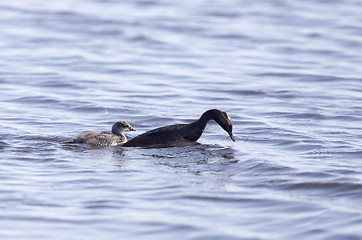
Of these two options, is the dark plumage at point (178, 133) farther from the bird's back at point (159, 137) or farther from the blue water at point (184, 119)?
the blue water at point (184, 119)

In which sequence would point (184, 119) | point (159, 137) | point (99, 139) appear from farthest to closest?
point (184, 119)
point (99, 139)
point (159, 137)

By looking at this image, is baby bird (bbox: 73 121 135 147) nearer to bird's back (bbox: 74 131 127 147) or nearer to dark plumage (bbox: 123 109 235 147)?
bird's back (bbox: 74 131 127 147)

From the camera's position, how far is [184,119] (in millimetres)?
13781

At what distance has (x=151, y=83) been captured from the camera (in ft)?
56.9

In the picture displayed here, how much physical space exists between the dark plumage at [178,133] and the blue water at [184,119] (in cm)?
18

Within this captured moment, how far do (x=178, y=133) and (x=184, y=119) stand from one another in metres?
2.17

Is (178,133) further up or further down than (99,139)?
further up

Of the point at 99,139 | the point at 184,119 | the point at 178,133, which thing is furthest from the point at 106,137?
the point at 184,119

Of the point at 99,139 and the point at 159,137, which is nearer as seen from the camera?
the point at 159,137

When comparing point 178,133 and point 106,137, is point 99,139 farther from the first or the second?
point 178,133

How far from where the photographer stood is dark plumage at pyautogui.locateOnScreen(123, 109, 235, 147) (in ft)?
37.5

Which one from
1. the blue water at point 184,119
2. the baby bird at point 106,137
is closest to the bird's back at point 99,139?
the baby bird at point 106,137

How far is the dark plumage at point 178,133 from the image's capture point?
11438 mm

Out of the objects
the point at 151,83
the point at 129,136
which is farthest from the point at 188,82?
the point at 129,136
